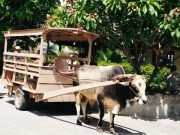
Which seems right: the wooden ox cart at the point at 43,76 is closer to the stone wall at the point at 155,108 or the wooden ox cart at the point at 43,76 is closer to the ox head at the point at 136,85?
the ox head at the point at 136,85

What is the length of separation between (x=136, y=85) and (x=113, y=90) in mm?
758

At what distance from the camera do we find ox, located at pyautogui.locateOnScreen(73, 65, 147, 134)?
659 cm

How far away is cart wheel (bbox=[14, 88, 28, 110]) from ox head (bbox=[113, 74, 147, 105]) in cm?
346

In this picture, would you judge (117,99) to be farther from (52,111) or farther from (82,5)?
(52,111)

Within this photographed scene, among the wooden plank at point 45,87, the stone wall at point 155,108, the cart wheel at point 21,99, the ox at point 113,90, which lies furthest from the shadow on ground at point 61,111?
the stone wall at point 155,108

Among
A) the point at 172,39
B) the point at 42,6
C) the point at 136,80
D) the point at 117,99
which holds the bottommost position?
the point at 117,99

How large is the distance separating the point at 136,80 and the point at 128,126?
230cm

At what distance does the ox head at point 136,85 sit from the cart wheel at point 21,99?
11.3 feet

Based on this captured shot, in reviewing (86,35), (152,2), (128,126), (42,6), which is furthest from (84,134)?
(42,6)

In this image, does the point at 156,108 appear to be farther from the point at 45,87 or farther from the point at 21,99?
the point at 21,99

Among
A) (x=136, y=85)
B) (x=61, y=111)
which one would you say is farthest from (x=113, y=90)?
(x=61, y=111)

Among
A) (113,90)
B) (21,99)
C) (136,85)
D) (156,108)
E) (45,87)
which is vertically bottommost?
(156,108)

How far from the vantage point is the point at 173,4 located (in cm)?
790

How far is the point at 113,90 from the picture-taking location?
281 inches
